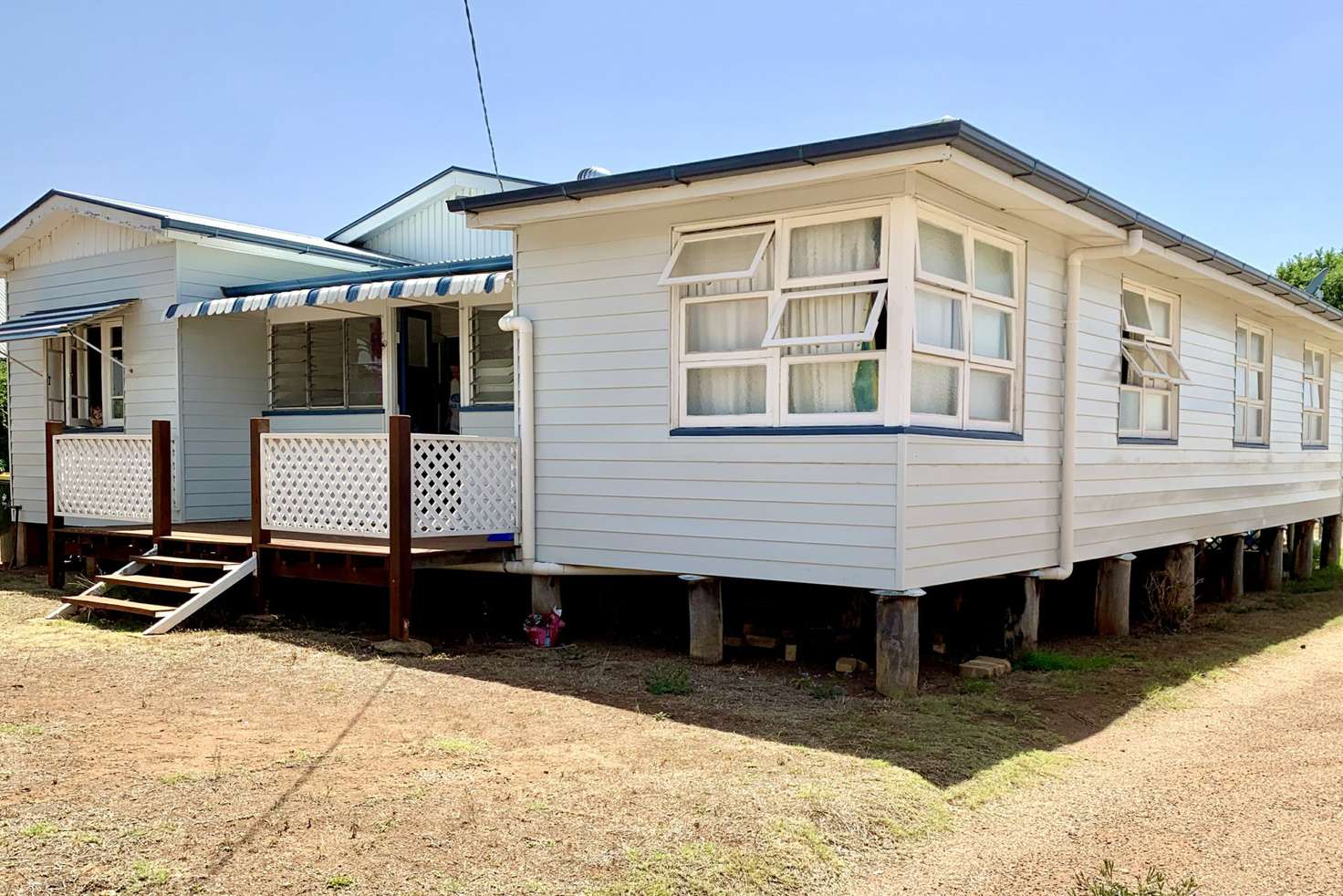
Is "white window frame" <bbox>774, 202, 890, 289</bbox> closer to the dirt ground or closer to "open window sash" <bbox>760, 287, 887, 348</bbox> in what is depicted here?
"open window sash" <bbox>760, 287, 887, 348</bbox>

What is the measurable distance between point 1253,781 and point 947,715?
1.71m

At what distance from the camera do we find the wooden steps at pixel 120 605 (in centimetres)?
891

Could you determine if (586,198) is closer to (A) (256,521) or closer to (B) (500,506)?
(B) (500,506)

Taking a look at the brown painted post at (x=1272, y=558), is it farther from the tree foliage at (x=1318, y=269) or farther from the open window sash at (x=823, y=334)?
the tree foliage at (x=1318, y=269)

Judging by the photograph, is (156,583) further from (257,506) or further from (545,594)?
(545,594)

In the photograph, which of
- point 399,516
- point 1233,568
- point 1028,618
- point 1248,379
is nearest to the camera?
point 399,516

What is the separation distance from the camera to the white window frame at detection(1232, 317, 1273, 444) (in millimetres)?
12633

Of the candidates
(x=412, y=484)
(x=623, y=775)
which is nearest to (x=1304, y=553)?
(x=412, y=484)

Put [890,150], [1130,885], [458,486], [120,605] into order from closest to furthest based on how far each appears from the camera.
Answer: [1130,885] < [890,150] < [458,486] < [120,605]

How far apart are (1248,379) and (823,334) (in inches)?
319

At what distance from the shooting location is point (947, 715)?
671cm

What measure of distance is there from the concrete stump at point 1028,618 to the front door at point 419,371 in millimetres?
6533

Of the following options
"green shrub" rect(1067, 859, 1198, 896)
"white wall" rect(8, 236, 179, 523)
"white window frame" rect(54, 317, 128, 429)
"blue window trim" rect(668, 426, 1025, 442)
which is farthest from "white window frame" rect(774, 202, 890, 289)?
"white window frame" rect(54, 317, 128, 429)

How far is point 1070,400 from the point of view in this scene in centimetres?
871
